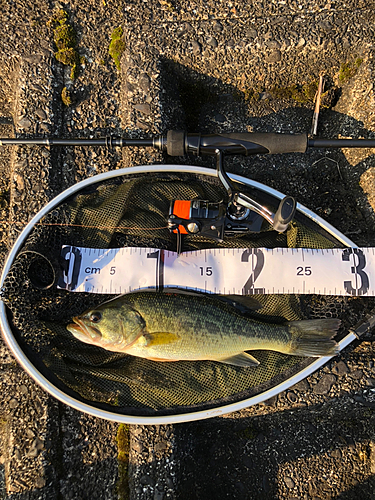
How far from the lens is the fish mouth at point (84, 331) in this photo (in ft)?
8.62

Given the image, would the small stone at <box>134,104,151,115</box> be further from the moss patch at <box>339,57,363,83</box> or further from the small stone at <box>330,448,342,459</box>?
the small stone at <box>330,448,342,459</box>

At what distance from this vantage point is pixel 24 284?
263 cm

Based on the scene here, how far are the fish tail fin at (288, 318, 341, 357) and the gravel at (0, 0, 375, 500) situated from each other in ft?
1.32

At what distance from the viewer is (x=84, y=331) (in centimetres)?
263

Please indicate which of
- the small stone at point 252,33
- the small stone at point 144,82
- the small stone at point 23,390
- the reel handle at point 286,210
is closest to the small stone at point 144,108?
the small stone at point 144,82

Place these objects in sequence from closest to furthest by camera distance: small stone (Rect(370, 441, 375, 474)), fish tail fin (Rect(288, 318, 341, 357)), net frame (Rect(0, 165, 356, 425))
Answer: net frame (Rect(0, 165, 356, 425))
fish tail fin (Rect(288, 318, 341, 357))
small stone (Rect(370, 441, 375, 474))

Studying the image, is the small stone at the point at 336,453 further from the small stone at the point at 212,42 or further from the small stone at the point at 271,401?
the small stone at the point at 212,42

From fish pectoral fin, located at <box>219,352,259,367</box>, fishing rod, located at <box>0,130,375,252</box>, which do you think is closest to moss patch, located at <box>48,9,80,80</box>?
fishing rod, located at <box>0,130,375,252</box>

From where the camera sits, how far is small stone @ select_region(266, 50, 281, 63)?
3199 mm

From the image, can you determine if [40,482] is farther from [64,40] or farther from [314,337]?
[64,40]

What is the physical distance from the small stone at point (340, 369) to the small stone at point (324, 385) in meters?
0.06

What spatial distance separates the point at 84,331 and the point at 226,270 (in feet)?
4.33

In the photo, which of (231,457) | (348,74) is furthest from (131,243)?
(348,74)

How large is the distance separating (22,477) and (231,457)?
6.56 feet
